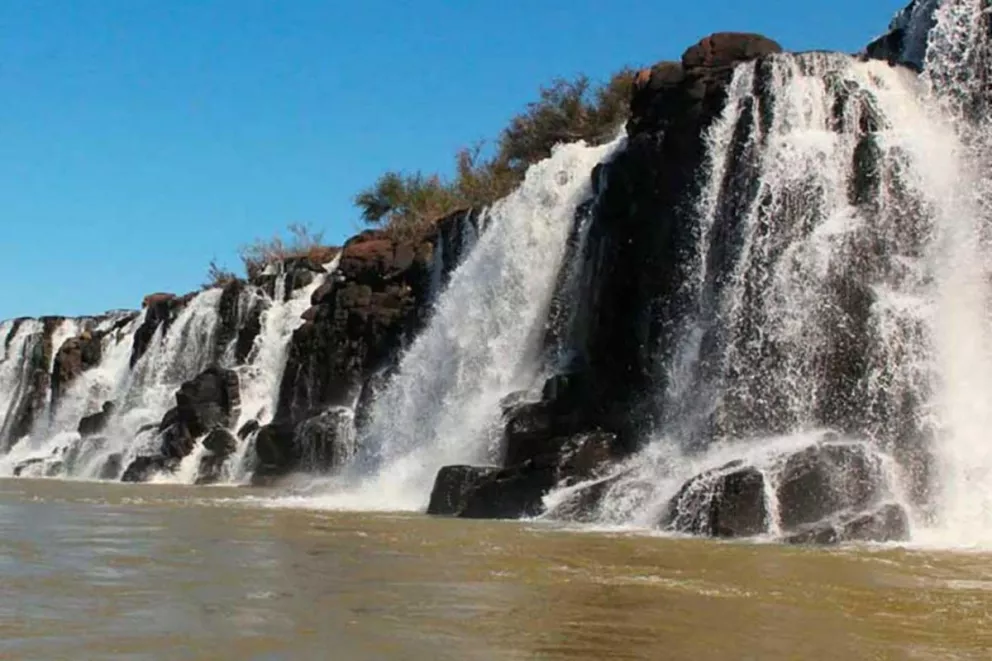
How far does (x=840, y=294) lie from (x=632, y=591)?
10.1 metres

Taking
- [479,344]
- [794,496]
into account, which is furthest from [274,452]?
[794,496]

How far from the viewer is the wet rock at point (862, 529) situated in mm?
13523

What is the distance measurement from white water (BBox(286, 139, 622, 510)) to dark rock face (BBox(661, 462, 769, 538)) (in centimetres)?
844

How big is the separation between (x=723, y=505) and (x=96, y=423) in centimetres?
2975

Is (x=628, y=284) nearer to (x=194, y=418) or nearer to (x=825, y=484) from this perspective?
(x=825, y=484)

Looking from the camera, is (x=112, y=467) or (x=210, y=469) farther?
(x=112, y=467)

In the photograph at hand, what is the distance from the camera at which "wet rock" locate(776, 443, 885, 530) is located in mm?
14344

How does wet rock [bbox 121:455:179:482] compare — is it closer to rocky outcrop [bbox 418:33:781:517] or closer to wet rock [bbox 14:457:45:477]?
wet rock [bbox 14:457:45:477]

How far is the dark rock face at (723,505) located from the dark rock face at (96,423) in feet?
93.7

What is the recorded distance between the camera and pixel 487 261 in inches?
1104

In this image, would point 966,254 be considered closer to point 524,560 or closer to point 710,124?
point 710,124

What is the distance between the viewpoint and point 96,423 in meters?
40.0

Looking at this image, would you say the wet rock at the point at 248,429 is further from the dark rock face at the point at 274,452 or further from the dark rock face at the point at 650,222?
the dark rock face at the point at 650,222

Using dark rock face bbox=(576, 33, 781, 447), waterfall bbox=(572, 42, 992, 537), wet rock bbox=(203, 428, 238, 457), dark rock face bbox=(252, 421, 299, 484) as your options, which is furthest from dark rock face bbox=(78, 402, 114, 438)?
waterfall bbox=(572, 42, 992, 537)
